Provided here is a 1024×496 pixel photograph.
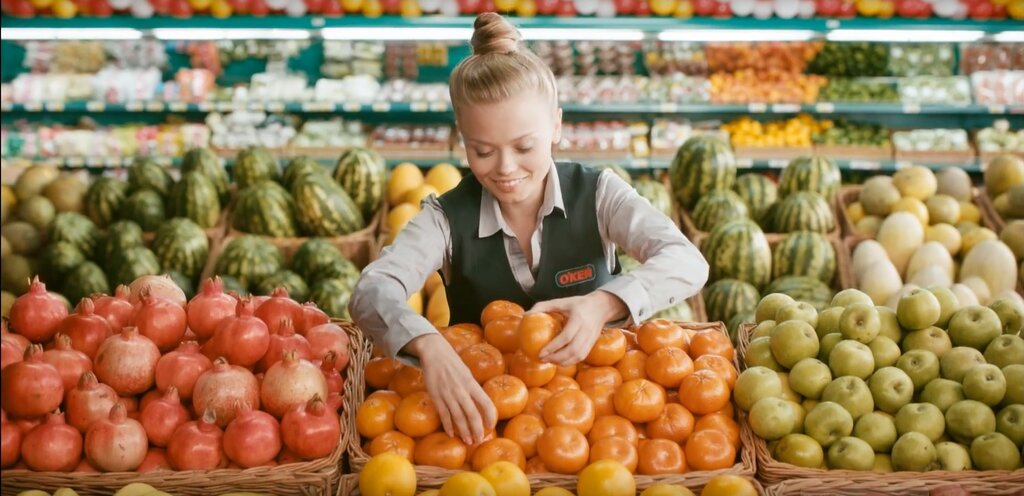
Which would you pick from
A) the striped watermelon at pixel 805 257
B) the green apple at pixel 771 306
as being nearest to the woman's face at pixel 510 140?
the green apple at pixel 771 306

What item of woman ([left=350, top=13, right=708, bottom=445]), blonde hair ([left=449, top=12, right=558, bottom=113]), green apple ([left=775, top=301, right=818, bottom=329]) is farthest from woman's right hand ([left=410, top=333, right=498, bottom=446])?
green apple ([left=775, top=301, right=818, bottom=329])

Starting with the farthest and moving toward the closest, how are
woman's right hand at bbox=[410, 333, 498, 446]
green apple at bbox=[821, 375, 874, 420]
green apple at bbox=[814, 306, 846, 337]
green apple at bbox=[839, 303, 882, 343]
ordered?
green apple at bbox=[814, 306, 846, 337] < green apple at bbox=[839, 303, 882, 343] < green apple at bbox=[821, 375, 874, 420] < woman's right hand at bbox=[410, 333, 498, 446]

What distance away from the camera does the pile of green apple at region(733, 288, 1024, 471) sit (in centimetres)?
198

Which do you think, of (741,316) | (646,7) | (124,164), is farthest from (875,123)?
(124,164)

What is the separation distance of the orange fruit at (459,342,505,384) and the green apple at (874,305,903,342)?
94cm

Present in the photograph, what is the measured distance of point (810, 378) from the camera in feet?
6.89

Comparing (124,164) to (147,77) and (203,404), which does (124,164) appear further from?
(203,404)

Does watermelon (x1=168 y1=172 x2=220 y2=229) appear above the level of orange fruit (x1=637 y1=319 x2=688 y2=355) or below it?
below

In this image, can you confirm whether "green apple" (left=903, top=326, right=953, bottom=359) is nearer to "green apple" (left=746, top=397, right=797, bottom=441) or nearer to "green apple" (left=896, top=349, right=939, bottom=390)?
"green apple" (left=896, top=349, right=939, bottom=390)

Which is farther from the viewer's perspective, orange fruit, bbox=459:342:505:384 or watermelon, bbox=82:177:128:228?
watermelon, bbox=82:177:128:228

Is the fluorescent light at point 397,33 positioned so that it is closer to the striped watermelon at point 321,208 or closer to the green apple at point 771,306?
the striped watermelon at point 321,208

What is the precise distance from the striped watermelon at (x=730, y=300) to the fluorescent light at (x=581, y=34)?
8.38 feet

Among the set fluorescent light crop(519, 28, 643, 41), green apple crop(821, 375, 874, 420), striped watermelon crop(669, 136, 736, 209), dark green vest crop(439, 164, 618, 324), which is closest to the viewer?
green apple crop(821, 375, 874, 420)

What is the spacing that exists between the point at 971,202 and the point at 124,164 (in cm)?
523
